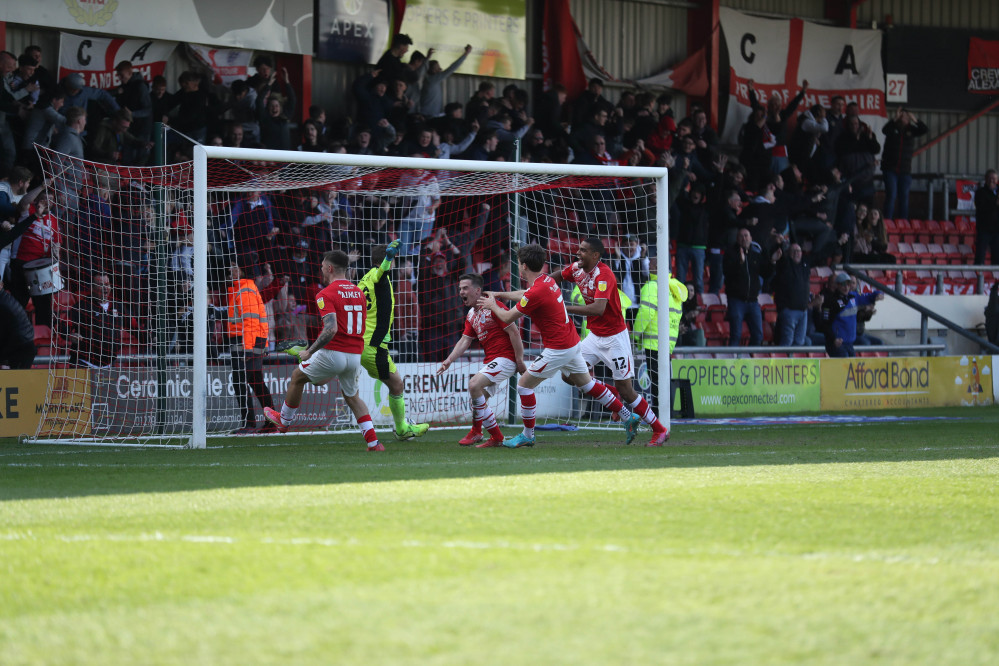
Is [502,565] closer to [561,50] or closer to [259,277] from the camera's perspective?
[259,277]

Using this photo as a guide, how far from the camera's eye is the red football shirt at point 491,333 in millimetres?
11867

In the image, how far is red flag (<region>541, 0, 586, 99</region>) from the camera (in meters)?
22.6

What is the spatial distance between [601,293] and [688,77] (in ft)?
43.9

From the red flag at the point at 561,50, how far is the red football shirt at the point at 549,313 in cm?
1181

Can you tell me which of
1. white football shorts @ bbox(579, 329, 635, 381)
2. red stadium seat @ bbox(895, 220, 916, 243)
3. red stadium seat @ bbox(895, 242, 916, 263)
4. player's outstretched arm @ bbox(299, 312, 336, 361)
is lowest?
white football shorts @ bbox(579, 329, 635, 381)

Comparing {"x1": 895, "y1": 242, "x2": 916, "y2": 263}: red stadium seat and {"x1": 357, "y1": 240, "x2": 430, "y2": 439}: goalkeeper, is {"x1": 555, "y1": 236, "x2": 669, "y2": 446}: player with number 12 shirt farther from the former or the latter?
{"x1": 895, "y1": 242, "x2": 916, "y2": 263}: red stadium seat

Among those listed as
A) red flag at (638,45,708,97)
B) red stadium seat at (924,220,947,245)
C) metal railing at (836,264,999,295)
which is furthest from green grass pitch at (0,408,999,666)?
red stadium seat at (924,220,947,245)

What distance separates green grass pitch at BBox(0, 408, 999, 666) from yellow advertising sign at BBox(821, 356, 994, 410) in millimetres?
9692

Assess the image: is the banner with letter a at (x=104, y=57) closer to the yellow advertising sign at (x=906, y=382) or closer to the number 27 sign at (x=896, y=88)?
the yellow advertising sign at (x=906, y=382)

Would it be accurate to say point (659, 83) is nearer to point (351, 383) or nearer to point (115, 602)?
point (351, 383)

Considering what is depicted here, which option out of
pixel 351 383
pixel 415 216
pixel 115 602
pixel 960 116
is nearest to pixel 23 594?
pixel 115 602

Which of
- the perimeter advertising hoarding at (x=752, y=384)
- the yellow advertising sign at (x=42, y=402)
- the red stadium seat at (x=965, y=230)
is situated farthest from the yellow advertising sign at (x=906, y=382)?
the yellow advertising sign at (x=42, y=402)

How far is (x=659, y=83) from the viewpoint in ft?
78.3

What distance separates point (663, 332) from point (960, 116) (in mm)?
18155
